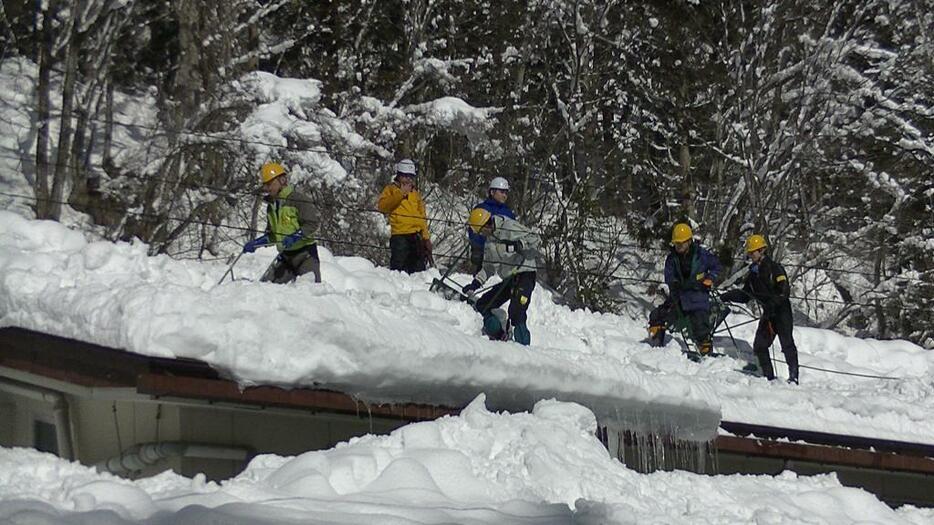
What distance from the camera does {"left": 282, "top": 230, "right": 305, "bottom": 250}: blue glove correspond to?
9.06 meters

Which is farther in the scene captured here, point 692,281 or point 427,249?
point 427,249

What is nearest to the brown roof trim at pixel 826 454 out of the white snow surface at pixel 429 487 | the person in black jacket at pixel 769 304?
the white snow surface at pixel 429 487

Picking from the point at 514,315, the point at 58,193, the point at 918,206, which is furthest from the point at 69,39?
the point at 918,206

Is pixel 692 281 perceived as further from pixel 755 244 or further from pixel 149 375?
pixel 149 375

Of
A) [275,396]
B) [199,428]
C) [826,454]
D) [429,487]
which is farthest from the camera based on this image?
[826,454]

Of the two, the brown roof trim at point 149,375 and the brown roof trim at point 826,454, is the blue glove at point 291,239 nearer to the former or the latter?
the brown roof trim at point 149,375

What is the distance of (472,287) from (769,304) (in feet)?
10.9

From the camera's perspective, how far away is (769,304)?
38.0 feet

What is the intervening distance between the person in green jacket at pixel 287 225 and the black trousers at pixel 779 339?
5018 millimetres

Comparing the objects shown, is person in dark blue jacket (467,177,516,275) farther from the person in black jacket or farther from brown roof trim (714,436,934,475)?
the person in black jacket

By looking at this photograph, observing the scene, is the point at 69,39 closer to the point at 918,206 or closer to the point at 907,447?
the point at 907,447

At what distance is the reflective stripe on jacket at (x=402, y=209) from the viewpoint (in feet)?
37.0

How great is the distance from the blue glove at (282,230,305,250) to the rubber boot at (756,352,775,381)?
207 inches

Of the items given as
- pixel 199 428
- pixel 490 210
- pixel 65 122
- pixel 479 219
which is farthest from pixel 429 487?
pixel 65 122
